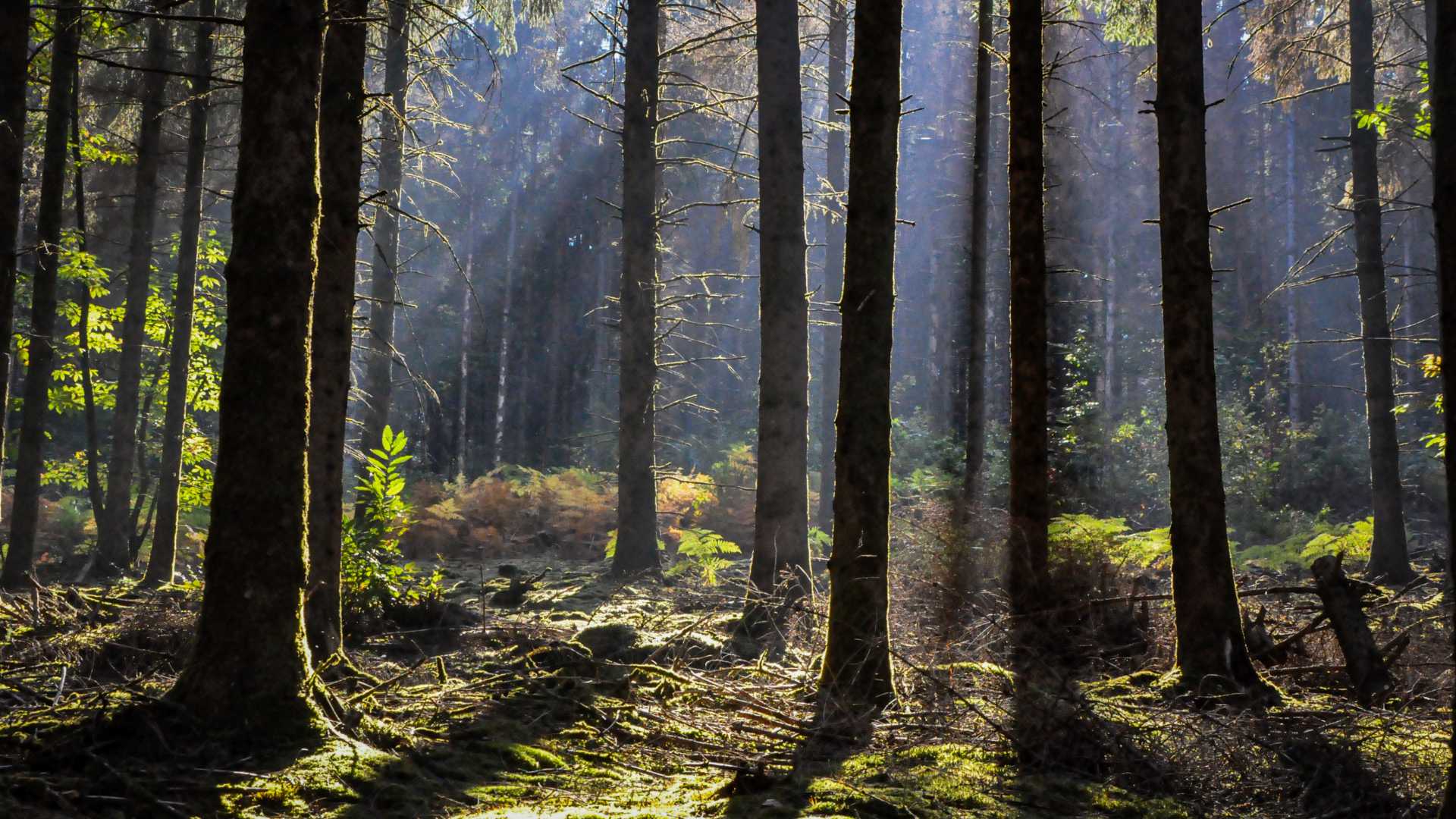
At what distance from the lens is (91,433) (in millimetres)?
13742

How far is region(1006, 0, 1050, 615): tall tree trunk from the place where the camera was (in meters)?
9.12

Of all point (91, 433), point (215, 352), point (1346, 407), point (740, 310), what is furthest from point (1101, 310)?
point (91, 433)

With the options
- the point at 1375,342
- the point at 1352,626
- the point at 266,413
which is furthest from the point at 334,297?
the point at 1375,342

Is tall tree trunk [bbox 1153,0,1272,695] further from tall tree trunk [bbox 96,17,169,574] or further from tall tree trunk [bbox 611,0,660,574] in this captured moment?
tall tree trunk [bbox 96,17,169,574]

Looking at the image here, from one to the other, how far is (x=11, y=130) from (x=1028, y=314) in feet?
27.6

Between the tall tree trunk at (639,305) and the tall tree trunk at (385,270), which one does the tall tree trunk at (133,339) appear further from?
the tall tree trunk at (639,305)

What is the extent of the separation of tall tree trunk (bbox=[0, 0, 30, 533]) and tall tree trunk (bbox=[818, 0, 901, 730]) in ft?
21.7

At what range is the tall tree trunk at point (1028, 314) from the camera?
29.9 ft

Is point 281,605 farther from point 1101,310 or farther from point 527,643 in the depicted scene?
point 1101,310

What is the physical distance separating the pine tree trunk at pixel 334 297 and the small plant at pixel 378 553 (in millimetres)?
1508

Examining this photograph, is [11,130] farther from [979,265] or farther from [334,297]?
[979,265]

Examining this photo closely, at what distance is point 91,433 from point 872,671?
39.2 feet

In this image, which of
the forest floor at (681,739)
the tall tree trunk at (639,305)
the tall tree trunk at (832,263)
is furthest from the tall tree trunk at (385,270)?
the forest floor at (681,739)

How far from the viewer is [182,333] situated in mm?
13773
